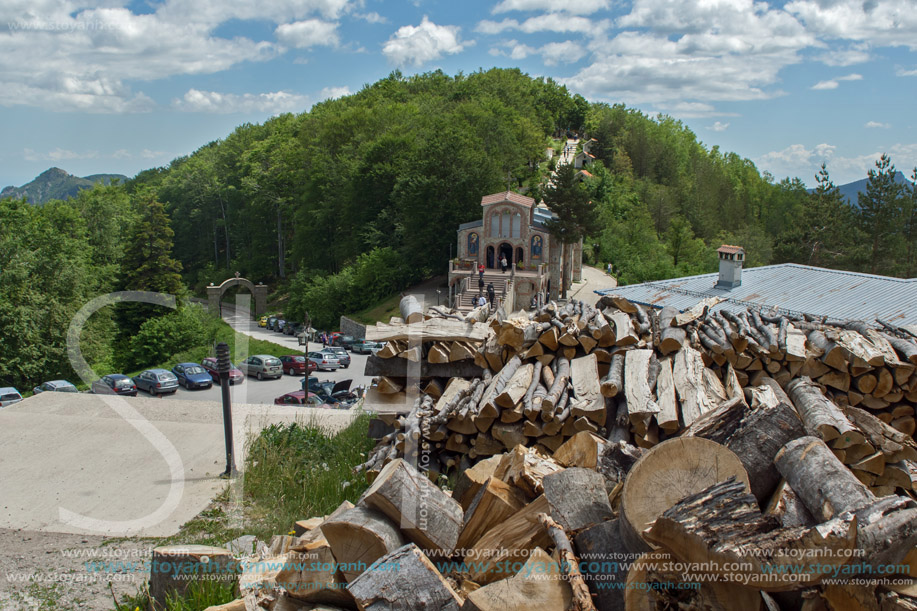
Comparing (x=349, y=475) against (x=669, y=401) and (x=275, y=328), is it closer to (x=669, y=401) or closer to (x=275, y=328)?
(x=669, y=401)

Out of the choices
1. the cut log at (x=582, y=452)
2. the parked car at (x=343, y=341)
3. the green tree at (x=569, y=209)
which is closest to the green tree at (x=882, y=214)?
the green tree at (x=569, y=209)

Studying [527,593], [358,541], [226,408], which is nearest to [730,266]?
[226,408]

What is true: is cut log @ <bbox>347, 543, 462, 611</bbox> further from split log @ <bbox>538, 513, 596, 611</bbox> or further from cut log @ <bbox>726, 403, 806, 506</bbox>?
cut log @ <bbox>726, 403, 806, 506</bbox>

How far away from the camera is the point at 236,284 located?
73125 mm

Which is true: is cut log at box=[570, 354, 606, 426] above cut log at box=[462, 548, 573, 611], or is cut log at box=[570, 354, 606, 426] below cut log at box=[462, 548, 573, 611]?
above

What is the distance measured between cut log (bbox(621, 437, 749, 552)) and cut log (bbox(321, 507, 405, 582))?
1580mm

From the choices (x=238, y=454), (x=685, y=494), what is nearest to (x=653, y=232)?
(x=238, y=454)

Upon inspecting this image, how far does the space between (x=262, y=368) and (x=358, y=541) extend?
105ft

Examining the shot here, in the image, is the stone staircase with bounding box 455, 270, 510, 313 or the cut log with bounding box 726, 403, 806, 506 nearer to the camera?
the cut log with bounding box 726, 403, 806, 506

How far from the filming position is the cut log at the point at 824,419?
6.23 m

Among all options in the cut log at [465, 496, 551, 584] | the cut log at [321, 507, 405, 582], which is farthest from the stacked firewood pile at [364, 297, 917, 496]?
the cut log at [321, 507, 405, 582]

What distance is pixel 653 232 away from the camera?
6662 cm

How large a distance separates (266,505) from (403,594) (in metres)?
4.83

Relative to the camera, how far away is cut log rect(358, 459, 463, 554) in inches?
185
